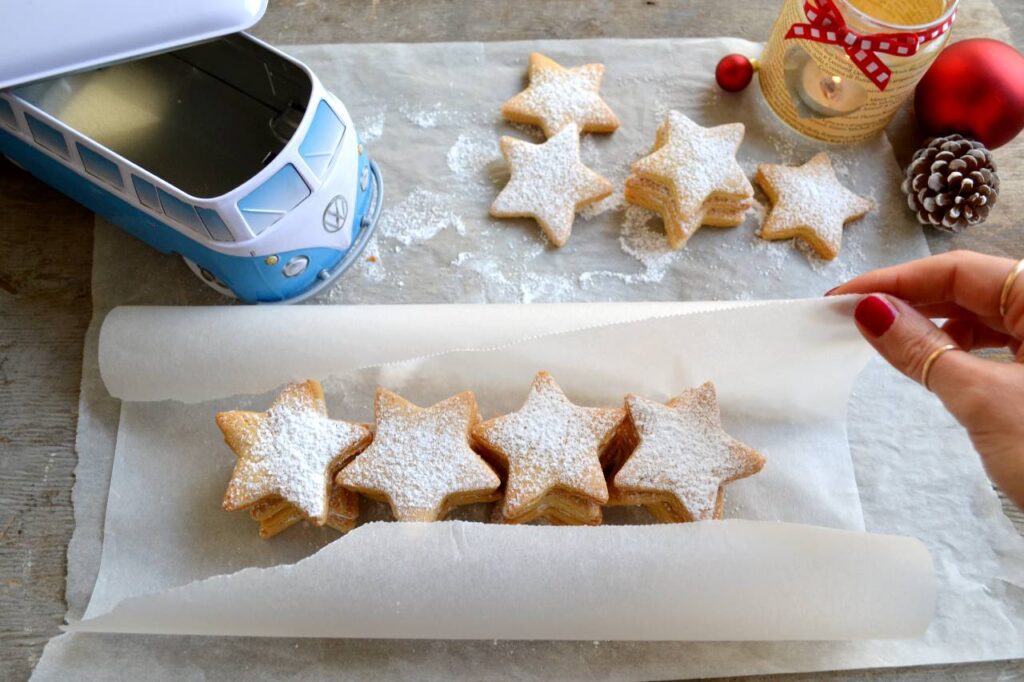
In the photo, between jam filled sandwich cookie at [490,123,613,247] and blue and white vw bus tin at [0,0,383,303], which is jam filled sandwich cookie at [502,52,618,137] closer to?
jam filled sandwich cookie at [490,123,613,247]

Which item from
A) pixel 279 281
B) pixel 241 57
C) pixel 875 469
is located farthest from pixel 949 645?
pixel 241 57

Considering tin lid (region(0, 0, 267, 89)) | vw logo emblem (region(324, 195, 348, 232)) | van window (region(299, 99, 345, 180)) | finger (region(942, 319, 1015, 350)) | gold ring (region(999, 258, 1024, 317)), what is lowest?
vw logo emblem (region(324, 195, 348, 232))

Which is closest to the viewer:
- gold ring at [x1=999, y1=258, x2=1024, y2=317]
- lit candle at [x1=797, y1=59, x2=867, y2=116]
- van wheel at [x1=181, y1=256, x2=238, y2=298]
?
gold ring at [x1=999, y1=258, x2=1024, y2=317]

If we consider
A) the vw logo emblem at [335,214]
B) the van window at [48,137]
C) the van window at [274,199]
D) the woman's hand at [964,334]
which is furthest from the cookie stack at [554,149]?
the van window at [48,137]

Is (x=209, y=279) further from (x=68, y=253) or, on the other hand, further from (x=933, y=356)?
(x=933, y=356)

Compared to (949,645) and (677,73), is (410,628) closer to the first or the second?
(949,645)

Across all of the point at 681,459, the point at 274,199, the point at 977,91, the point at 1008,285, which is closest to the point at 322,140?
the point at 274,199

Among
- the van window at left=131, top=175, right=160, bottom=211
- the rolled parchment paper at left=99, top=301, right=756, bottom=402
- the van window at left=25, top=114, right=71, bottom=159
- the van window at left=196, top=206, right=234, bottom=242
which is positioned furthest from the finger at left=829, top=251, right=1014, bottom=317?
the van window at left=25, top=114, right=71, bottom=159
